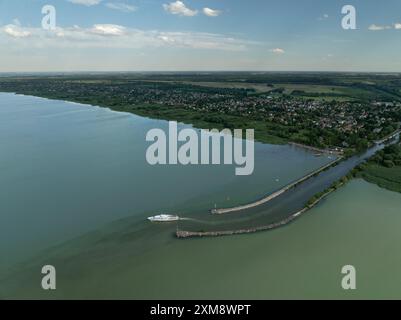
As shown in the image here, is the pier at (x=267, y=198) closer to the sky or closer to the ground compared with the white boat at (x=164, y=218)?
closer to the sky

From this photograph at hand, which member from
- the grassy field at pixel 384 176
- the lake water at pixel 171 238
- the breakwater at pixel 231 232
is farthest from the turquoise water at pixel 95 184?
the grassy field at pixel 384 176

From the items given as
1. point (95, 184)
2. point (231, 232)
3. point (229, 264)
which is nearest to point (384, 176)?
point (231, 232)

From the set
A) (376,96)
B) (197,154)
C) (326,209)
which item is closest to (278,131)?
(197,154)

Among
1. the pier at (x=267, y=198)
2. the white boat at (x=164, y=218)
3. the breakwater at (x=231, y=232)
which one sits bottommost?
the breakwater at (x=231, y=232)

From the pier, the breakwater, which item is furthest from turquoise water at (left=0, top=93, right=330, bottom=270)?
the breakwater

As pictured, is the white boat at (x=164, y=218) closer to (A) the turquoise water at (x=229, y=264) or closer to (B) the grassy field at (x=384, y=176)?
(A) the turquoise water at (x=229, y=264)

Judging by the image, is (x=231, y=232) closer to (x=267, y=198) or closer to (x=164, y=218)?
(x=164, y=218)

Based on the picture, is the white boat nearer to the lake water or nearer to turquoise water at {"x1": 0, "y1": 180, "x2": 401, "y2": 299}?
the lake water
